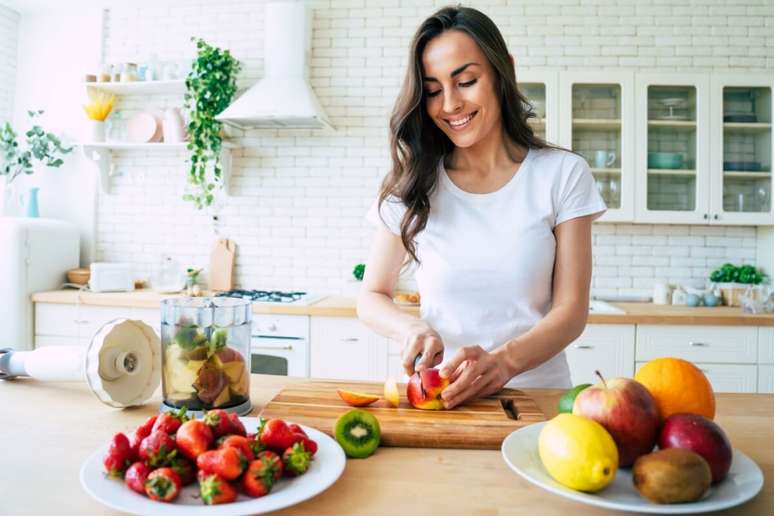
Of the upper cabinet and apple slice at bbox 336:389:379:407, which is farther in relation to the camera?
the upper cabinet

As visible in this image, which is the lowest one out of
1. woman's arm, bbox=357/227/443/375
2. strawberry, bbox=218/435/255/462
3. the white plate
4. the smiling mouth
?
the white plate

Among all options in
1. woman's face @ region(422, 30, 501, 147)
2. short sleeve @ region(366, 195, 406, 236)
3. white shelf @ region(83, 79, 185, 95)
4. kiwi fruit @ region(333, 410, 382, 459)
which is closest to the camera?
kiwi fruit @ region(333, 410, 382, 459)

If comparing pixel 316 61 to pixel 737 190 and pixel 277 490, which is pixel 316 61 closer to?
pixel 737 190

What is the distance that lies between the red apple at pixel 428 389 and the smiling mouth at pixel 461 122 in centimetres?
71

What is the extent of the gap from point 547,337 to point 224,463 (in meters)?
0.91

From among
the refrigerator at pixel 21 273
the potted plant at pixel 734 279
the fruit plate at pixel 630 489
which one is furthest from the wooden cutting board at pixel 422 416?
the refrigerator at pixel 21 273

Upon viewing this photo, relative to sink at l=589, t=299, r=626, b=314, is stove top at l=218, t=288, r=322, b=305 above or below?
above

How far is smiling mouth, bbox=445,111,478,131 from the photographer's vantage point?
62.4 inches

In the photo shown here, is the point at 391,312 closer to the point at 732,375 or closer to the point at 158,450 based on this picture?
the point at 158,450

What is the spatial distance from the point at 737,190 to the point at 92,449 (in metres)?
3.71

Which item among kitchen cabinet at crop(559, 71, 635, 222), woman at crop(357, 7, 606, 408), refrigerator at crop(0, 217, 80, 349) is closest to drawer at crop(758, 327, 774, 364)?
kitchen cabinet at crop(559, 71, 635, 222)

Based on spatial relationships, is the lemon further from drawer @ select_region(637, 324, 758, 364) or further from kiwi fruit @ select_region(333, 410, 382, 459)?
drawer @ select_region(637, 324, 758, 364)

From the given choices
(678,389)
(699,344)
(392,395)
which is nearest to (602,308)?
(699,344)

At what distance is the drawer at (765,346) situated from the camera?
313 centimetres
